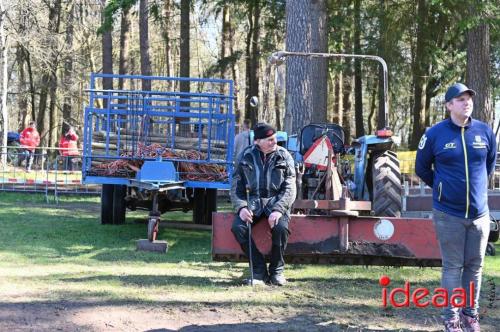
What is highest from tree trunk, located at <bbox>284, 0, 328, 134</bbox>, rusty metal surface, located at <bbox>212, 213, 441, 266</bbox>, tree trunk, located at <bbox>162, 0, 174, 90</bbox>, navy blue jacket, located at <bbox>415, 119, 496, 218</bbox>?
tree trunk, located at <bbox>162, 0, 174, 90</bbox>

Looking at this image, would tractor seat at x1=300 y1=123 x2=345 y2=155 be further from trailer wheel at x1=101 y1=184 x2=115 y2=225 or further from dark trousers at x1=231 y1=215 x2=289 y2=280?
trailer wheel at x1=101 y1=184 x2=115 y2=225

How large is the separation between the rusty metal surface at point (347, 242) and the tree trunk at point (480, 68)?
817 cm

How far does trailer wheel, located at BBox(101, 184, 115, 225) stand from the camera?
1159 centimetres

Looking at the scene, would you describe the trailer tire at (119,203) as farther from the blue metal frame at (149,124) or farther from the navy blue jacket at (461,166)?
the navy blue jacket at (461,166)

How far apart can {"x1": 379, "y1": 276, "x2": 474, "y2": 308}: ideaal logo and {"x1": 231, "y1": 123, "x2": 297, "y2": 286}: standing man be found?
3.42 feet

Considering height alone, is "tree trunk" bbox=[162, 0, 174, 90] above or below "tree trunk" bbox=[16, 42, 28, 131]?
above

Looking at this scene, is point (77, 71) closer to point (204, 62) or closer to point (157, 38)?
point (157, 38)

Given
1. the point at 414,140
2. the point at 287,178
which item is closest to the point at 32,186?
the point at 287,178

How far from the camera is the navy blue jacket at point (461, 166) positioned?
5062 mm

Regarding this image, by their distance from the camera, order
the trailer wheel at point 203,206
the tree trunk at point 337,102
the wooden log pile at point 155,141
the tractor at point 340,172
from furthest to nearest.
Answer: the tree trunk at point 337,102
the trailer wheel at point 203,206
the wooden log pile at point 155,141
the tractor at point 340,172

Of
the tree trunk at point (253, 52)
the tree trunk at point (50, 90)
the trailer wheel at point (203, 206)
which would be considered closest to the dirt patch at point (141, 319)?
the trailer wheel at point (203, 206)

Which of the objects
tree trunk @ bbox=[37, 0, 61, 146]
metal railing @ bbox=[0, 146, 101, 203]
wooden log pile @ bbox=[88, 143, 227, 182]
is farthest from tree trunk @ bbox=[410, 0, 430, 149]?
tree trunk @ bbox=[37, 0, 61, 146]

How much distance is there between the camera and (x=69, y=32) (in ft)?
109

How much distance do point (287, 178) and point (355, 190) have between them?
213 cm
